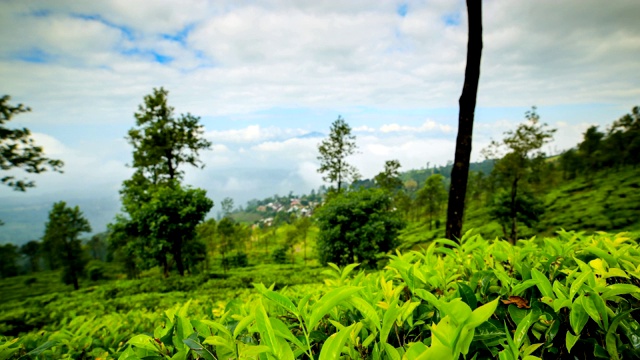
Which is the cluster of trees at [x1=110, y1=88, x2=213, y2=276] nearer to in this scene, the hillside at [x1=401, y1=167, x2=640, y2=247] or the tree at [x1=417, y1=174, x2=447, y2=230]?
the hillside at [x1=401, y1=167, x2=640, y2=247]

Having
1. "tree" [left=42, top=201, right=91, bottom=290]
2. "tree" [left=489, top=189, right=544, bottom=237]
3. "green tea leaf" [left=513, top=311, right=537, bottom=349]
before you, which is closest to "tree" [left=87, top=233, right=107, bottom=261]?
"tree" [left=42, top=201, right=91, bottom=290]

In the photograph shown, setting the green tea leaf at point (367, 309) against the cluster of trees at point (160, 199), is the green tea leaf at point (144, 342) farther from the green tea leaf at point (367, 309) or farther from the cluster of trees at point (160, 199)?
the cluster of trees at point (160, 199)

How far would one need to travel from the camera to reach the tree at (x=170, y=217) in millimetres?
16672

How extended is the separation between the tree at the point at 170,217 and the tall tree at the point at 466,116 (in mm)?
15048

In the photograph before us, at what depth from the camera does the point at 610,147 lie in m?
57.7

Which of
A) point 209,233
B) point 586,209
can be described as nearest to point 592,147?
point 586,209

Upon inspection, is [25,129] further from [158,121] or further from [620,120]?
[620,120]

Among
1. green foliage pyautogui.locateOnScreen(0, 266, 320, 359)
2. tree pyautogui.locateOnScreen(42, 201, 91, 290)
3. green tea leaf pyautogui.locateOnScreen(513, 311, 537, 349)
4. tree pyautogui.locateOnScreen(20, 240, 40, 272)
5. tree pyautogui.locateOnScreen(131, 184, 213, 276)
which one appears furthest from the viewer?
tree pyautogui.locateOnScreen(20, 240, 40, 272)

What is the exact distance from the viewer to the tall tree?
487 cm

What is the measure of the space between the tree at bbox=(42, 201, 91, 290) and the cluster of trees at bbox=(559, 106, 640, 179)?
9006cm

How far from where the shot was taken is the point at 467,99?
5.00m

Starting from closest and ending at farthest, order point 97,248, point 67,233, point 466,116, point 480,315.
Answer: point 480,315 < point 466,116 < point 67,233 < point 97,248

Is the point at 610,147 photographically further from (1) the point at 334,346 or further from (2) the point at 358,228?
(1) the point at 334,346

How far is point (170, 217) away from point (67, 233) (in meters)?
33.3
